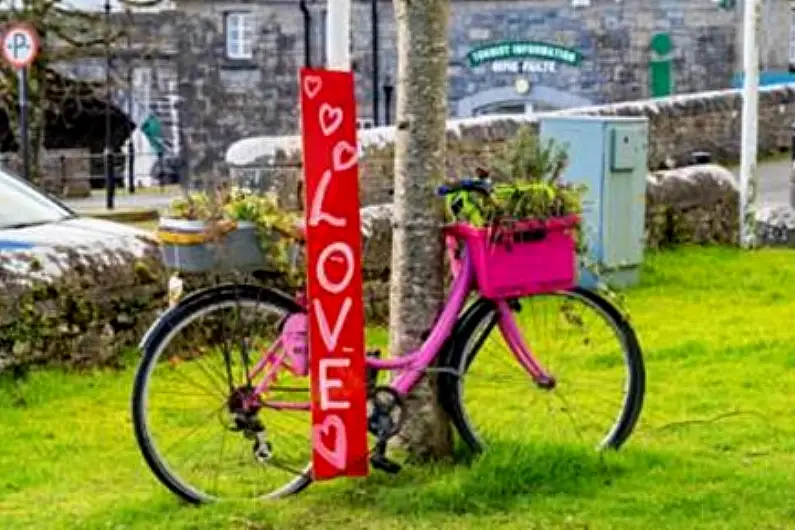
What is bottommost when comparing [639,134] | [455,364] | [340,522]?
[340,522]

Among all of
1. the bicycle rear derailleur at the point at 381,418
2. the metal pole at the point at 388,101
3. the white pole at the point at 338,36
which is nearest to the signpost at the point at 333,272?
the bicycle rear derailleur at the point at 381,418

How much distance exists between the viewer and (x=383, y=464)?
6180 millimetres

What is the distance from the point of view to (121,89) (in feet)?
144

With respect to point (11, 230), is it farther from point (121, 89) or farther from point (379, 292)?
point (121, 89)

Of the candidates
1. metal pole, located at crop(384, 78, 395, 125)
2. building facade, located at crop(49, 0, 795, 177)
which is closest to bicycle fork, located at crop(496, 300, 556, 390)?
building facade, located at crop(49, 0, 795, 177)

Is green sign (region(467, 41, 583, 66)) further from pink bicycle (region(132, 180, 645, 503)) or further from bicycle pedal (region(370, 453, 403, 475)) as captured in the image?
bicycle pedal (region(370, 453, 403, 475))

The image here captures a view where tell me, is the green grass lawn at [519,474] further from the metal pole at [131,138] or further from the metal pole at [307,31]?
the metal pole at [307,31]

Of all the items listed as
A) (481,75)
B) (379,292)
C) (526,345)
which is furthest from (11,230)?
(481,75)

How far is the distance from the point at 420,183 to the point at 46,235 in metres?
4.15

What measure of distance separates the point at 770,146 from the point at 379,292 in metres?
17.5

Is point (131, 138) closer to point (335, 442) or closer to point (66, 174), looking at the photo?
point (66, 174)

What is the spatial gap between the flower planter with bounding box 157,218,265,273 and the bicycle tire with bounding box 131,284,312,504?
0.32 feet

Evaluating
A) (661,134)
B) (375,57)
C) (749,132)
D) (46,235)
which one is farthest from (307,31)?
(46,235)

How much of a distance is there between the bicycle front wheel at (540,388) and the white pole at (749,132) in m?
7.61
